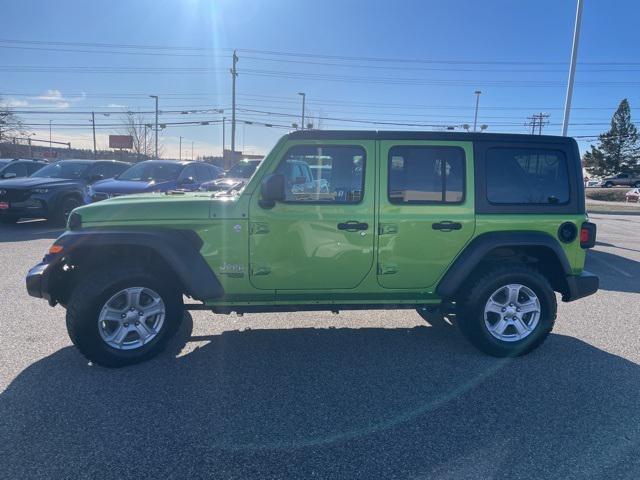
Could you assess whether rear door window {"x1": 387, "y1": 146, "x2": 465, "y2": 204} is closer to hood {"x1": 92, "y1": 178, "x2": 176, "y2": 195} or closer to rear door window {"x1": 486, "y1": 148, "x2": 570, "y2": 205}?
rear door window {"x1": 486, "y1": 148, "x2": 570, "y2": 205}

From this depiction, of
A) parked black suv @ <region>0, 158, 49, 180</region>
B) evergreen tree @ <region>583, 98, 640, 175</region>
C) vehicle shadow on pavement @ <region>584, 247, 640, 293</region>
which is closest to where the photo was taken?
vehicle shadow on pavement @ <region>584, 247, 640, 293</region>

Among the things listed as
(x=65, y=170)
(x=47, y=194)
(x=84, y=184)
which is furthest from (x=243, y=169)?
(x=47, y=194)

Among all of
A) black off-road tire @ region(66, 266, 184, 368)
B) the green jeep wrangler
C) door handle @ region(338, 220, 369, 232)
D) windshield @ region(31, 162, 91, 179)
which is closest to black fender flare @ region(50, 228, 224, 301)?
the green jeep wrangler

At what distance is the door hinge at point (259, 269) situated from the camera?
145 inches

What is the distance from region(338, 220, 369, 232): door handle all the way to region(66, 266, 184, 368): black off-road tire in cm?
158

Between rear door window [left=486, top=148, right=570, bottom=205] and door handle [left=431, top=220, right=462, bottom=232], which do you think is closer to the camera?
door handle [left=431, top=220, right=462, bottom=232]

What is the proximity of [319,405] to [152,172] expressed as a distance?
9.06 m

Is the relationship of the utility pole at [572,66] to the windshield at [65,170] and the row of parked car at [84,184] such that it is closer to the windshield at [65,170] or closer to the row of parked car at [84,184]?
the row of parked car at [84,184]

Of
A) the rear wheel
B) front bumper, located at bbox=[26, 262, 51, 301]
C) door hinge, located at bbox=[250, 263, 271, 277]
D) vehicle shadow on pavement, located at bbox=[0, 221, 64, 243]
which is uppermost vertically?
the rear wheel

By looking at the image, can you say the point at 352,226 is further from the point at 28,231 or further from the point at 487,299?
the point at 28,231

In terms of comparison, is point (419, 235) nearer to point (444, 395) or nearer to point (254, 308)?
point (444, 395)

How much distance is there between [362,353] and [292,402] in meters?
1.07

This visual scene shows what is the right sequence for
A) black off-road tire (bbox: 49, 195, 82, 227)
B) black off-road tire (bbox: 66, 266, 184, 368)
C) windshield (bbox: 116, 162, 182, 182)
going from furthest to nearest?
1. windshield (bbox: 116, 162, 182, 182)
2. black off-road tire (bbox: 49, 195, 82, 227)
3. black off-road tire (bbox: 66, 266, 184, 368)

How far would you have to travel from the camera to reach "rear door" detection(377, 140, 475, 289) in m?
3.79
